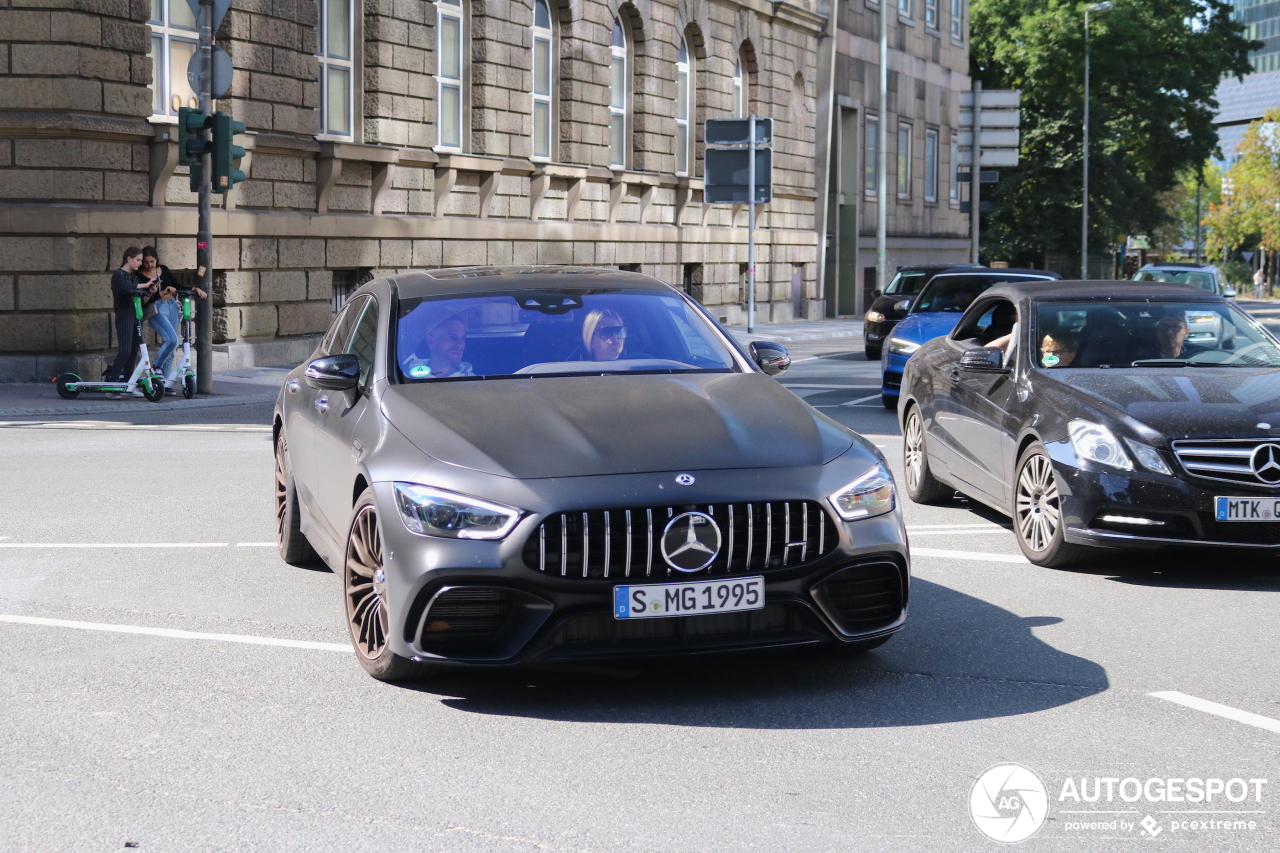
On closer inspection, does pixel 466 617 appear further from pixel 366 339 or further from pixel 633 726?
pixel 366 339

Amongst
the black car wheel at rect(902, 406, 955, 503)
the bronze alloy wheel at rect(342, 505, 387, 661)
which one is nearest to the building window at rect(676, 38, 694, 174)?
the black car wheel at rect(902, 406, 955, 503)

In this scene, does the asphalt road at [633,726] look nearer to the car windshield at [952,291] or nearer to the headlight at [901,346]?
the headlight at [901,346]

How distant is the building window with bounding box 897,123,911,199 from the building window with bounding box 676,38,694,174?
1362cm

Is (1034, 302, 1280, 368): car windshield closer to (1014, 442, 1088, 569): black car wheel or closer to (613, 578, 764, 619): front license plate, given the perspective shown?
(1014, 442, 1088, 569): black car wheel

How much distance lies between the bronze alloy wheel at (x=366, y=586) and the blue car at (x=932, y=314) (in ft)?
31.6

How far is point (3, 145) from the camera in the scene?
63.6ft

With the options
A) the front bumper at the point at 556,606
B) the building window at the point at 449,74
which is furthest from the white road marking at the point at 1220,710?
the building window at the point at 449,74

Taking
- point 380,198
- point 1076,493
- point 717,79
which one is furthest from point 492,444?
point 717,79

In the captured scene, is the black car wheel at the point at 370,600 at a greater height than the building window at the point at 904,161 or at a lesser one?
lesser

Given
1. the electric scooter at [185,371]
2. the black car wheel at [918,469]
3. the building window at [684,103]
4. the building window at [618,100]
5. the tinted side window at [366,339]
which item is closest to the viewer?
the tinted side window at [366,339]

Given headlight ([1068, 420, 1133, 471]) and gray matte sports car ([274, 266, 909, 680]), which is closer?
gray matte sports car ([274, 266, 909, 680])

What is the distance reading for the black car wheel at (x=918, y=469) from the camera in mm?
10578

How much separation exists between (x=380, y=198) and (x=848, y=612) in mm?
20118

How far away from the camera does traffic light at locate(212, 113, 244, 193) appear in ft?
59.5
